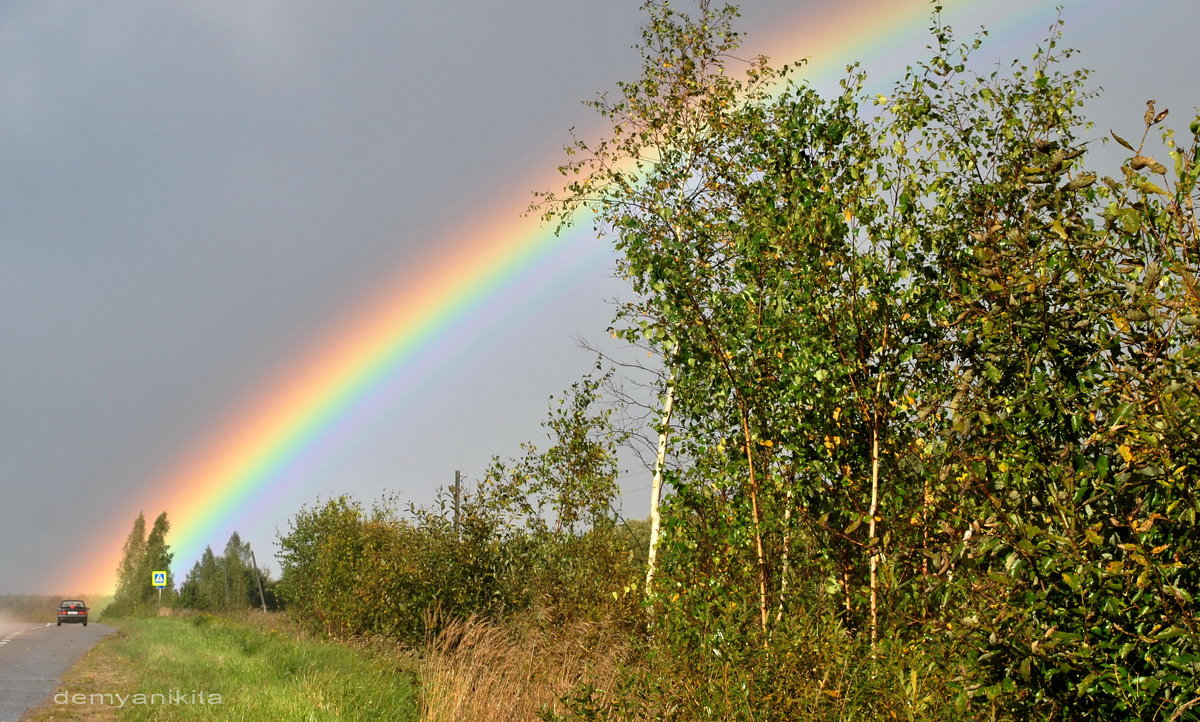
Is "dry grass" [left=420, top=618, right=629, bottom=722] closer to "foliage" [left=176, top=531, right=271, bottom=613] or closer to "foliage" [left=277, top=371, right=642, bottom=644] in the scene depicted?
"foliage" [left=277, top=371, right=642, bottom=644]

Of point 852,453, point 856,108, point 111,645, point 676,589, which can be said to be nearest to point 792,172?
point 856,108

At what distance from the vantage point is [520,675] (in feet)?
31.3

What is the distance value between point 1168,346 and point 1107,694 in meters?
1.17

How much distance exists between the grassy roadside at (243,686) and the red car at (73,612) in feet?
103

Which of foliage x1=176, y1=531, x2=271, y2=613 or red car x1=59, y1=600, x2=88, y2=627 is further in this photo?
foliage x1=176, y1=531, x2=271, y2=613

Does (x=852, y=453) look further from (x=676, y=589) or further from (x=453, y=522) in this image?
(x=453, y=522)

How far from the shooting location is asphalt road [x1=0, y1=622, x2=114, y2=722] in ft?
42.6

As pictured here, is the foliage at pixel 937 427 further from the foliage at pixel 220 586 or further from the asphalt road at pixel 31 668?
the foliage at pixel 220 586

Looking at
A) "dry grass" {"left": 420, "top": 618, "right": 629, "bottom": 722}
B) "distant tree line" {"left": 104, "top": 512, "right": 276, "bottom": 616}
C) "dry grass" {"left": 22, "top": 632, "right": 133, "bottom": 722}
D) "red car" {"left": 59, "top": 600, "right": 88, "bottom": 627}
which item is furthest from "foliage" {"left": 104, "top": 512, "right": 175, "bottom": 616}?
"dry grass" {"left": 420, "top": 618, "right": 629, "bottom": 722}

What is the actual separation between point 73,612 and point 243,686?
42237mm

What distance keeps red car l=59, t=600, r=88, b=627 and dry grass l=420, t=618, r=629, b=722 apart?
45.0 metres

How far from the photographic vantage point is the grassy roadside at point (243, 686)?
10844 millimetres

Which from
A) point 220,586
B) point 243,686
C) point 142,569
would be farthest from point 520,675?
point 142,569

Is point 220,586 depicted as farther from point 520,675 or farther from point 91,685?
point 520,675
